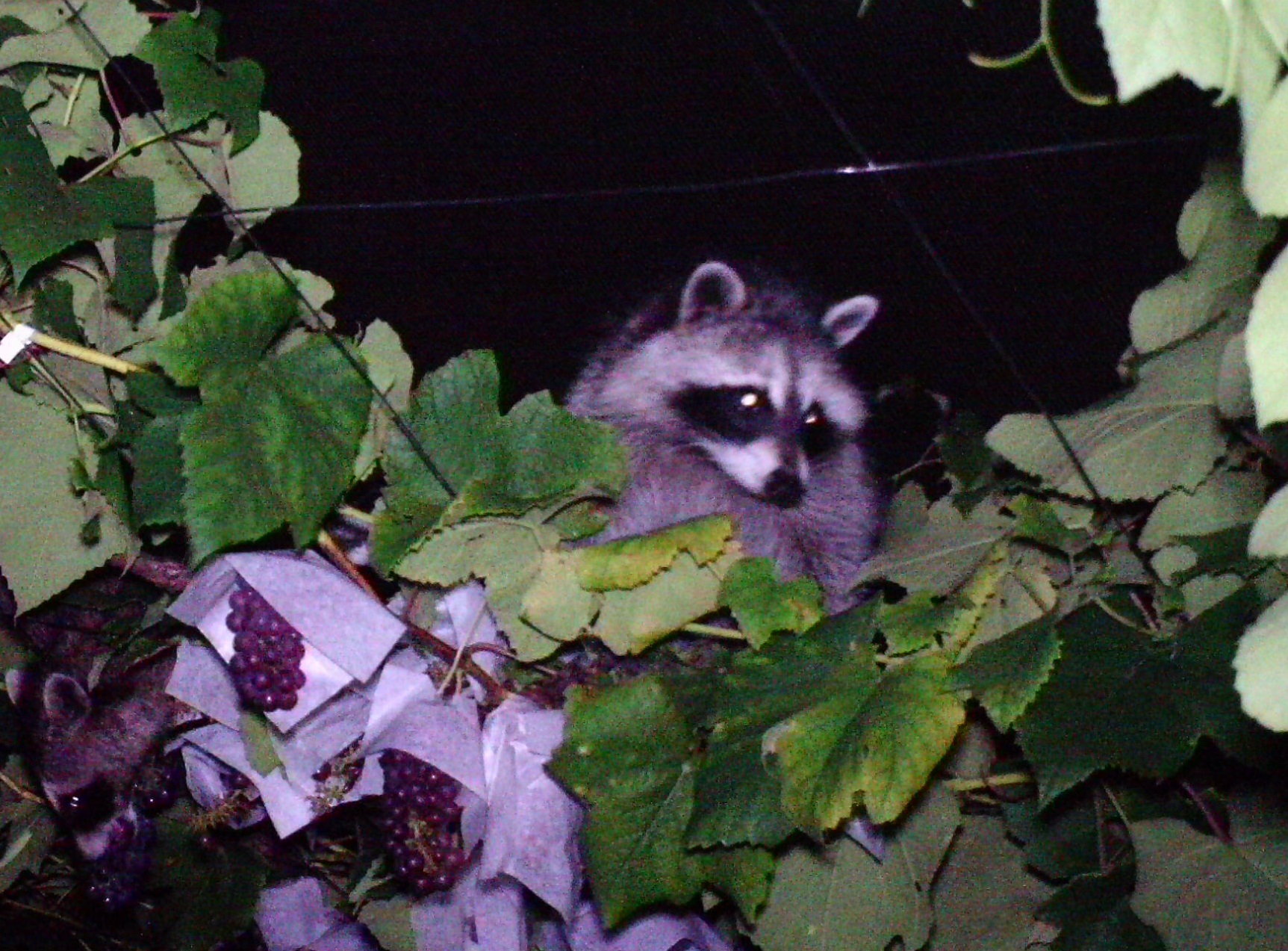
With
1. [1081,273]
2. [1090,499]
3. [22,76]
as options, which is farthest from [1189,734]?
[22,76]

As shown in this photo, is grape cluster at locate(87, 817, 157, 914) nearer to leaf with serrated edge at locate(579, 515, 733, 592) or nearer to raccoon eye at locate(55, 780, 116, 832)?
raccoon eye at locate(55, 780, 116, 832)

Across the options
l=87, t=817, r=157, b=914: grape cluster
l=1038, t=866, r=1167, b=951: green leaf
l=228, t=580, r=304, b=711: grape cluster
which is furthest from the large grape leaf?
l=87, t=817, r=157, b=914: grape cluster

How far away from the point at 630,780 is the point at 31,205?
1.65ft

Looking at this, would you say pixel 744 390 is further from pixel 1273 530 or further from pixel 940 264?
pixel 1273 530

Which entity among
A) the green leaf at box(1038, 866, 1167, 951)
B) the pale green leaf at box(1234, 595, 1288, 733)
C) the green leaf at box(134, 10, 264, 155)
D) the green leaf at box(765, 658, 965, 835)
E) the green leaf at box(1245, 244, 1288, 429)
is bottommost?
the green leaf at box(1038, 866, 1167, 951)

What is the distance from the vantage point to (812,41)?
74 centimetres

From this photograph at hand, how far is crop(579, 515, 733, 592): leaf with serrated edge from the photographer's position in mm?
795

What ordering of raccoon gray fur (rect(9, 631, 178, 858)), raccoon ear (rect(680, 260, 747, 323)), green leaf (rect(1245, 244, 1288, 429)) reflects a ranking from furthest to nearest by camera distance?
raccoon gray fur (rect(9, 631, 178, 858))
raccoon ear (rect(680, 260, 747, 323))
green leaf (rect(1245, 244, 1288, 429))

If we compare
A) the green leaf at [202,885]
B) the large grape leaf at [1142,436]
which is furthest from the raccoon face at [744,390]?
the green leaf at [202,885]

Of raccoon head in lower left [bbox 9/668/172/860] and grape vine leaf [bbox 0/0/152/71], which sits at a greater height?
grape vine leaf [bbox 0/0/152/71]

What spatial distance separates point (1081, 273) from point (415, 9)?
0.42 metres

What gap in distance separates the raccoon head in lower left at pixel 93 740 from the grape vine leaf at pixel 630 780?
34cm

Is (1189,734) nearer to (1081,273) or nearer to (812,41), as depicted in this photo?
(1081,273)

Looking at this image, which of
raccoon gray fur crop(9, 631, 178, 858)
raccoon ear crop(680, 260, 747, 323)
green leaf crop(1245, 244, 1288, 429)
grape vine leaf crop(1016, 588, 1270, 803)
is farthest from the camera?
raccoon gray fur crop(9, 631, 178, 858)
